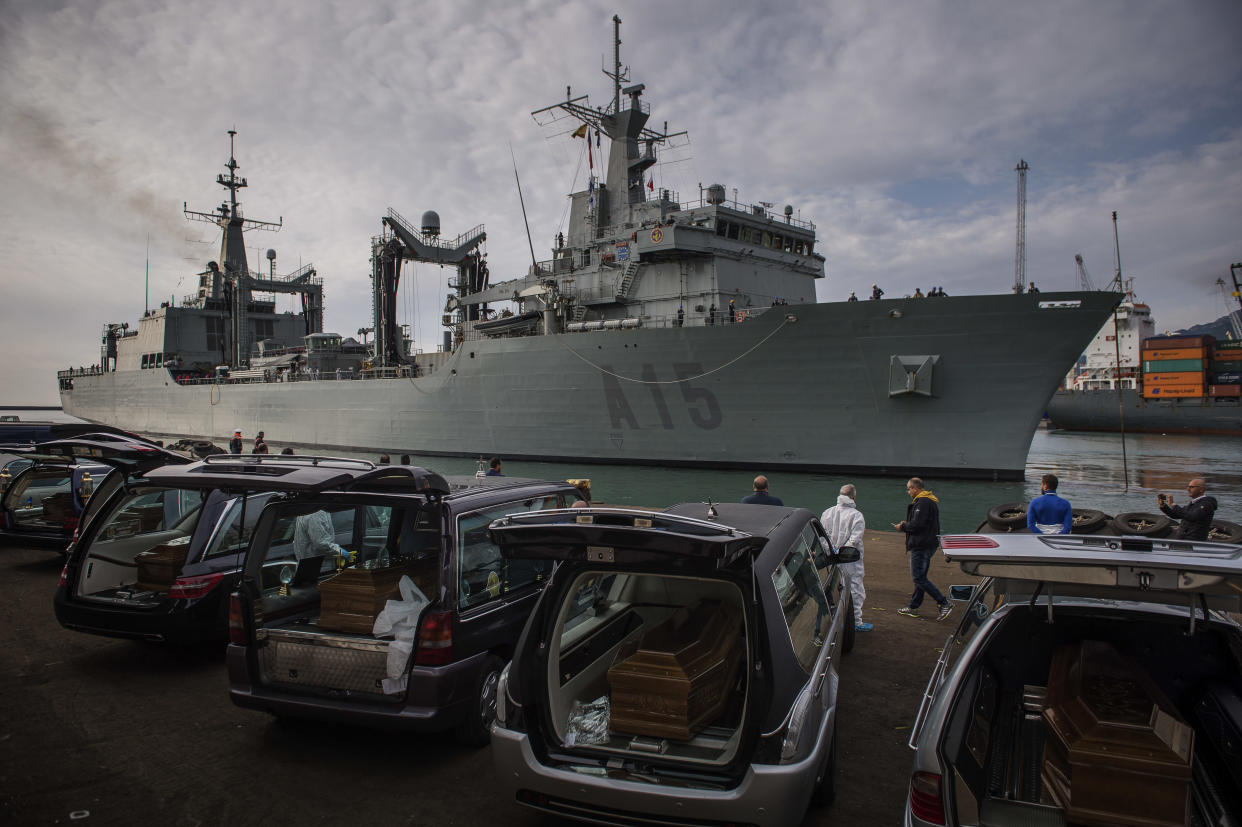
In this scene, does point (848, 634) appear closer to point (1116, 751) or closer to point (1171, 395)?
point (1116, 751)

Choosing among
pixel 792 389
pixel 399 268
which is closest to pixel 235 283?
pixel 399 268

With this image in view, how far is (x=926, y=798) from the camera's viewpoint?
203cm

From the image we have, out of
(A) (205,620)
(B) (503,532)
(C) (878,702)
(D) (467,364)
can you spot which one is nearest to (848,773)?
(C) (878,702)

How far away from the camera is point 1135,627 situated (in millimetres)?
2688

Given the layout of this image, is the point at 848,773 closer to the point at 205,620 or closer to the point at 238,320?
the point at 205,620

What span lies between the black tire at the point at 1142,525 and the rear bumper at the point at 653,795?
416cm

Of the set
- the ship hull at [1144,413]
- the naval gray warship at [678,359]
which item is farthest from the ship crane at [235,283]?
the ship hull at [1144,413]

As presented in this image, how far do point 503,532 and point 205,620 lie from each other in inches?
120

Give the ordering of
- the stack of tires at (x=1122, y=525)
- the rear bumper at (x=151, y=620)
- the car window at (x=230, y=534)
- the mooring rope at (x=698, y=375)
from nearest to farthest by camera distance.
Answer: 1. the rear bumper at (x=151, y=620)
2. the car window at (x=230, y=534)
3. the stack of tires at (x=1122, y=525)
4. the mooring rope at (x=698, y=375)

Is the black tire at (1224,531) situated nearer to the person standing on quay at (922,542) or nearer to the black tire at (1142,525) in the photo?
the black tire at (1142,525)

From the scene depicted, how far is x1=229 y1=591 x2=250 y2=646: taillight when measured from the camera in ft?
11.2

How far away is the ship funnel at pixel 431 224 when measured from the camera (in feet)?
92.0

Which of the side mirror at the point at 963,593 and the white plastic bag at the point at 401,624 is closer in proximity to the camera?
the side mirror at the point at 963,593

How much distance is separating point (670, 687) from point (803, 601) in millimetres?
850
